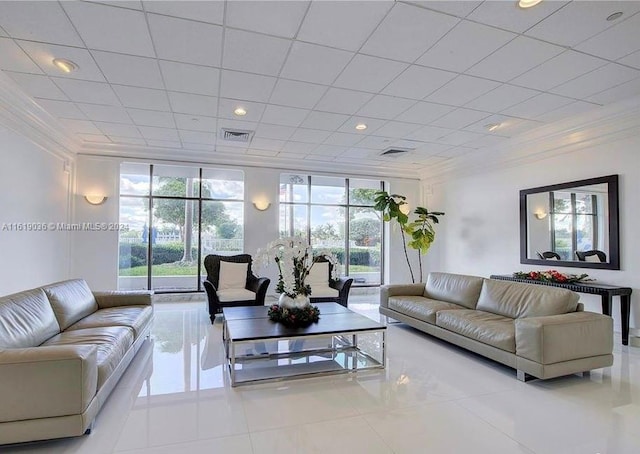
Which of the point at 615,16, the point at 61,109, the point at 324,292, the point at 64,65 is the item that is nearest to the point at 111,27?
the point at 64,65

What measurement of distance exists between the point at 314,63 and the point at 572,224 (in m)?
4.41

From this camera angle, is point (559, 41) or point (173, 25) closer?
point (173, 25)

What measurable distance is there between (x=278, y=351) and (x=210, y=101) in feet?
10.2

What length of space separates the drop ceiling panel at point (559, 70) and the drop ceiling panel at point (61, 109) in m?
5.36

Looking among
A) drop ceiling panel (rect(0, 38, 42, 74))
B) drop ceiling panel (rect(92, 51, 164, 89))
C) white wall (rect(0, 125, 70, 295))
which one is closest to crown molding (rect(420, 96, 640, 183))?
drop ceiling panel (rect(92, 51, 164, 89))

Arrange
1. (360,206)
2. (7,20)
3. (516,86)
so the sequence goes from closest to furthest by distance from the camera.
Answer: (7,20) → (516,86) → (360,206)

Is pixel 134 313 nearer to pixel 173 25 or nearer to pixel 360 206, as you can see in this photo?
pixel 173 25

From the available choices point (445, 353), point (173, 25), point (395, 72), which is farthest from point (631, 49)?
point (173, 25)

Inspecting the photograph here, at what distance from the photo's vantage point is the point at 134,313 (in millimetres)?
3871

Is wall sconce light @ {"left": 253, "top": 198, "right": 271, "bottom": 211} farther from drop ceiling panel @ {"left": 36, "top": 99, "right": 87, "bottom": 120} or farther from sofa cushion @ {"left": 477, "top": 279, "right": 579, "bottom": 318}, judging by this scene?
sofa cushion @ {"left": 477, "top": 279, "right": 579, "bottom": 318}

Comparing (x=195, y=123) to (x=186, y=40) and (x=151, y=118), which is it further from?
(x=186, y=40)

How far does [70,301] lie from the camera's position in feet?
11.7

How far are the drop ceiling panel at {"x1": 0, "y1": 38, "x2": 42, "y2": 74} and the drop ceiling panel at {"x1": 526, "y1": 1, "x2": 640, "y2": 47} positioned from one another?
4458 millimetres

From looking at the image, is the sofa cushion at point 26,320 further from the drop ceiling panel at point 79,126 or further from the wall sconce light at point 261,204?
the wall sconce light at point 261,204
